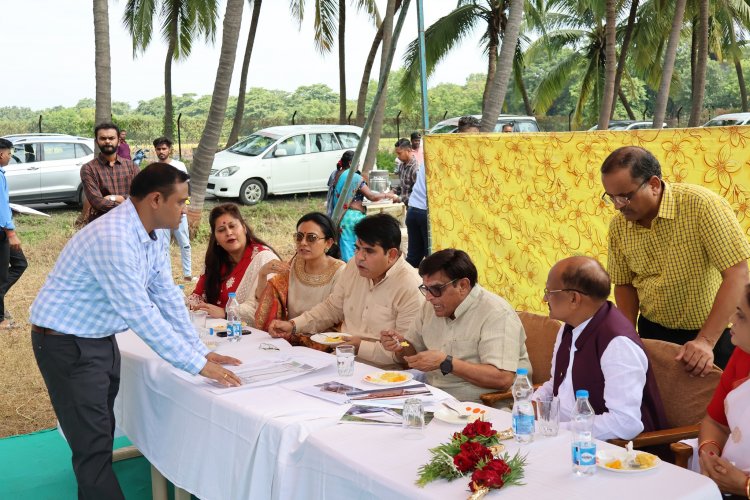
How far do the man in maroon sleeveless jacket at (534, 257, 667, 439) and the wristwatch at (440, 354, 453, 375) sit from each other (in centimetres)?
55

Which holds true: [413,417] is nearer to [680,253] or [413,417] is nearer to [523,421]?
[523,421]

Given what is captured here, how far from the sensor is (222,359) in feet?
12.9

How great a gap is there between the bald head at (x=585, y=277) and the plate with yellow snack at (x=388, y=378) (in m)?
0.80

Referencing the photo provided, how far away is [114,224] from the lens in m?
3.48

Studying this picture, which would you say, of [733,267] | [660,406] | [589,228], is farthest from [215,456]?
[589,228]

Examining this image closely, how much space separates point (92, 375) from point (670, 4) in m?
23.7

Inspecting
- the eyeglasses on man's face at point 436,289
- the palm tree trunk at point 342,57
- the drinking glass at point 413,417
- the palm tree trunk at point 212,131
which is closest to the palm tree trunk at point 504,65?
the palm tree trunk at point 212,131

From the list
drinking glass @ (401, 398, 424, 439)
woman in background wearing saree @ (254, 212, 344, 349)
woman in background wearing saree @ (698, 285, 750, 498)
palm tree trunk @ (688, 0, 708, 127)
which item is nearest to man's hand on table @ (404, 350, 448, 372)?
drinking glass @ (401, 398, 424, 439)

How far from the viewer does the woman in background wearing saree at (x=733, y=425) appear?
111 inches

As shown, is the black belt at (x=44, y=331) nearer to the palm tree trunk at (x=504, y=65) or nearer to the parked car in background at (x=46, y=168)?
the palm tree trunk at (x=504, y=65)

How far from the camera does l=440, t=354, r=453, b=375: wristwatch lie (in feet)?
12.4

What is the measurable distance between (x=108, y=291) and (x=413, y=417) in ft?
4.38

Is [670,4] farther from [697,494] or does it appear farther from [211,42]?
[697,494]

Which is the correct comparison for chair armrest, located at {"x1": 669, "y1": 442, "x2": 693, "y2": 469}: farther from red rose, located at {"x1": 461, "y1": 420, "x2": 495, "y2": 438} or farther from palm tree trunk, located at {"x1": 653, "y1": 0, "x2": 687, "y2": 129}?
palm tree trunk, located at {"x1": 653, "y1": 0, "x2": 687, "y2": 129}
